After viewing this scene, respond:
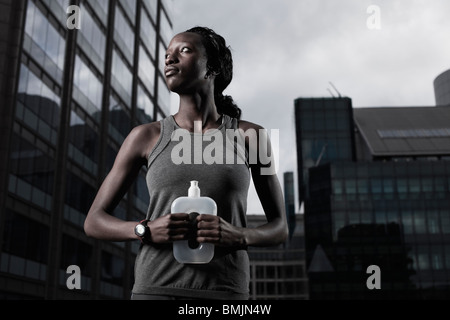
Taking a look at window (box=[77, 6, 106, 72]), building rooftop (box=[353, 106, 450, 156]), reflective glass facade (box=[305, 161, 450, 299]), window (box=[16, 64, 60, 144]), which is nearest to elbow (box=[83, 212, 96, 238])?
window (box=[16, 64, 60, 144])

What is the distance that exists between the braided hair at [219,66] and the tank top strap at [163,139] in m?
0.24

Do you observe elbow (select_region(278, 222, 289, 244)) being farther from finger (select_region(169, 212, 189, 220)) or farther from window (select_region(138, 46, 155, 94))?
window (select_region(138, 46, 155, 94))

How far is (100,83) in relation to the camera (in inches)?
1420

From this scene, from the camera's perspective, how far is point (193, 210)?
5.32 feet

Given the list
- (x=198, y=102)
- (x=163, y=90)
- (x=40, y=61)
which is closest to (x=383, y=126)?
(x=163, y=90)

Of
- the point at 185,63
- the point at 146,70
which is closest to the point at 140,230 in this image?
the point at 185,63

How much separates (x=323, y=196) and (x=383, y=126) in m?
16.8

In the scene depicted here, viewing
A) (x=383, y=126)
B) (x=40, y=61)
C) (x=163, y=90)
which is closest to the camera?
(x=40, y=61)

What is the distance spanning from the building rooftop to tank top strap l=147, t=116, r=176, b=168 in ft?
229

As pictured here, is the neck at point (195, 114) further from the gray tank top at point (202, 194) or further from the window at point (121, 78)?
the window at point (121, 78)

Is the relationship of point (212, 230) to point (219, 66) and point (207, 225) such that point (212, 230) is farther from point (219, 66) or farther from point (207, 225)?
point (219, 66)

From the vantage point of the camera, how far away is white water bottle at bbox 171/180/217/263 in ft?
5.35
